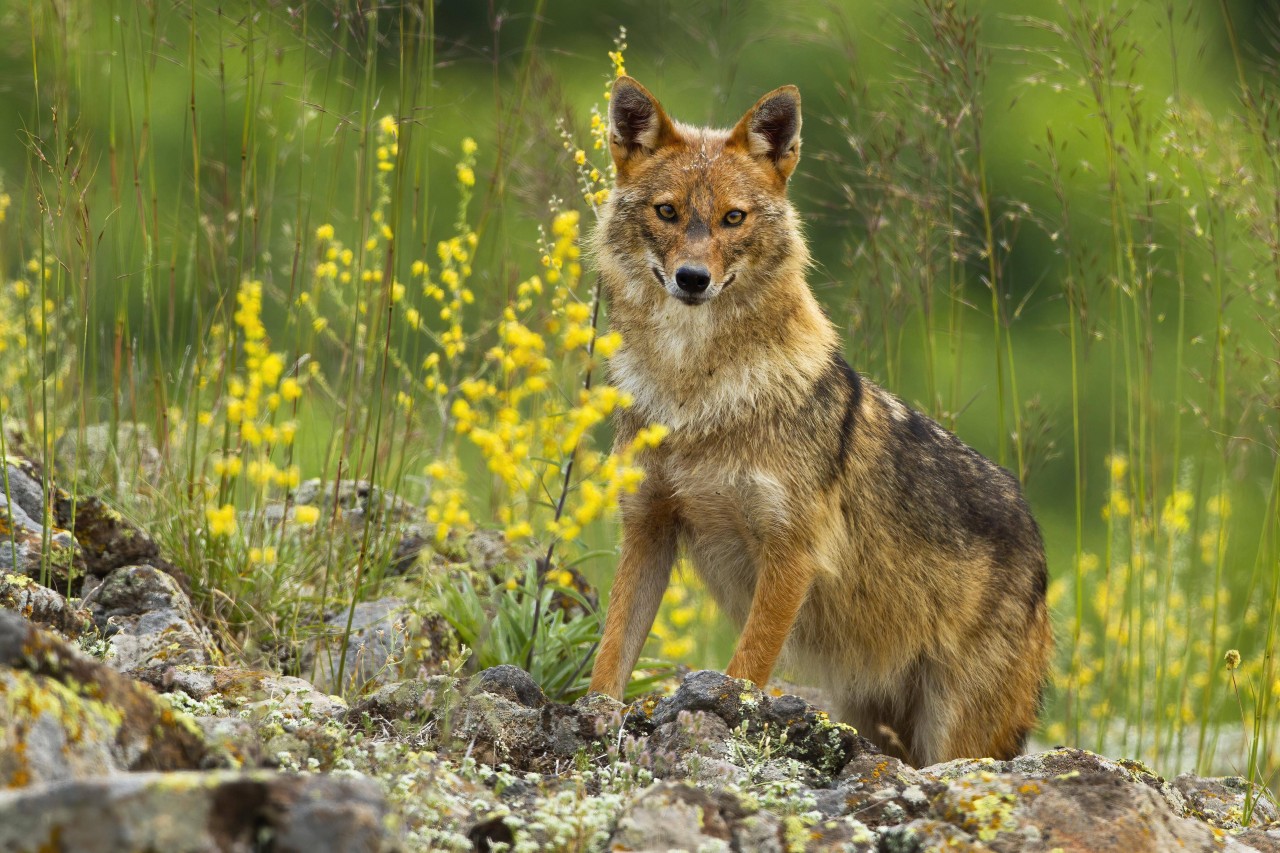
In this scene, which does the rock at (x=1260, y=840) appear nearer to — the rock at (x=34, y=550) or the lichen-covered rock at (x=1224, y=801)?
the lichen-covered rock at (x=1224, y=801)

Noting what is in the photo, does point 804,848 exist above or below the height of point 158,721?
below

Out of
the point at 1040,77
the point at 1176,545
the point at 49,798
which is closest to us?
the point at 49,798

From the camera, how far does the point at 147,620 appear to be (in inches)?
167

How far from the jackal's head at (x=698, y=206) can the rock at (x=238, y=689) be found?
5.71 feet

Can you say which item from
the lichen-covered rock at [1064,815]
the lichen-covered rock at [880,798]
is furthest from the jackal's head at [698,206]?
the lichen-covered rock at [1064,815]

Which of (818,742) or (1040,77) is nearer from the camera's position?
(818,742)

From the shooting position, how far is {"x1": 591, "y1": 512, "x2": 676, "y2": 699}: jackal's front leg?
454cm

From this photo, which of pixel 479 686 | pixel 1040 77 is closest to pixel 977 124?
pixel 1040 77

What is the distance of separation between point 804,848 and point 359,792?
3.50 ft

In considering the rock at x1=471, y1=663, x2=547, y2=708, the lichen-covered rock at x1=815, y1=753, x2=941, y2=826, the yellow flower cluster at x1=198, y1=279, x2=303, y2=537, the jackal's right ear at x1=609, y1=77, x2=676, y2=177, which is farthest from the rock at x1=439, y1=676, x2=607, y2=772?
the jackal's right ear at x1=609, y1=77, x2=676, y2=177

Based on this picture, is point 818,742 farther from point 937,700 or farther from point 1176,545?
point 1176,545

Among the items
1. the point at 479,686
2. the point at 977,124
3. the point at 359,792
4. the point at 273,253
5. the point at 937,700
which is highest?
the point at 977,124

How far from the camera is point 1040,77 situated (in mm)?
5055

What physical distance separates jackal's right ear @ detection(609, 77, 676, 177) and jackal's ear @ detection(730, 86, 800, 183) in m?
0.27
